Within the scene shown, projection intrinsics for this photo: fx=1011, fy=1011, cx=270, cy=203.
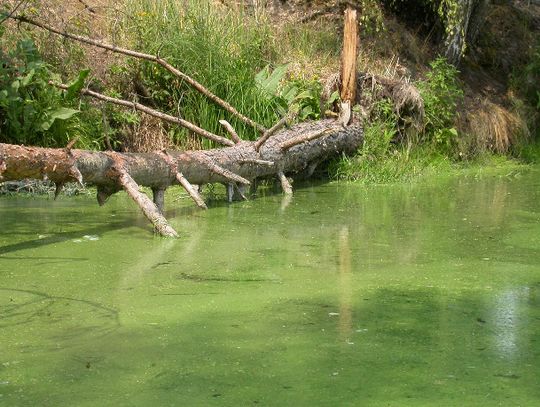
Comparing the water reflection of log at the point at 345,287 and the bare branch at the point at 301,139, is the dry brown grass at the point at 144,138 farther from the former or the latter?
the water reflection of log at the point at 345,287

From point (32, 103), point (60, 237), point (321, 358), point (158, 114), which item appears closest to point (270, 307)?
point (321, 358)

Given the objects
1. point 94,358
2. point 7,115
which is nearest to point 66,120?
point 7,115

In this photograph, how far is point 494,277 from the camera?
5.33 meters

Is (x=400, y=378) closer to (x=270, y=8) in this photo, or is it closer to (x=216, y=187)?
(x=216, y=187)

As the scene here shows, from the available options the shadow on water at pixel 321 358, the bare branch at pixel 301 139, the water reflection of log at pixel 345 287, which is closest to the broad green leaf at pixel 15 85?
the bare branch at pixel 301 139

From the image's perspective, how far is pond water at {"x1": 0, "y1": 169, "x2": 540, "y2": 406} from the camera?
3.56 meters

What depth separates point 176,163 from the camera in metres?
7.21

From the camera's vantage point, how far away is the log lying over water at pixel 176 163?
20.1 feet

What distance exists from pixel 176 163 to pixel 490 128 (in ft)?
16.0

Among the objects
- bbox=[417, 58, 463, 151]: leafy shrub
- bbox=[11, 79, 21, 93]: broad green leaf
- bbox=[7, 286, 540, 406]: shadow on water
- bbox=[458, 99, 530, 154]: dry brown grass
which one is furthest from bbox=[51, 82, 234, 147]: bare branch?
bbox=[7, 286, 540, 406]: shadow on water

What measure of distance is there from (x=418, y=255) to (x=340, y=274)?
729mm

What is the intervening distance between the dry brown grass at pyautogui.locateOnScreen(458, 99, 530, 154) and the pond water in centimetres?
332

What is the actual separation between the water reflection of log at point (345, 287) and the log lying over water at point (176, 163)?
1088 millimetres

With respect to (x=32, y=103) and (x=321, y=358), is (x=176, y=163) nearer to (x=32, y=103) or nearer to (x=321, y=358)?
(x=32, y=103)
